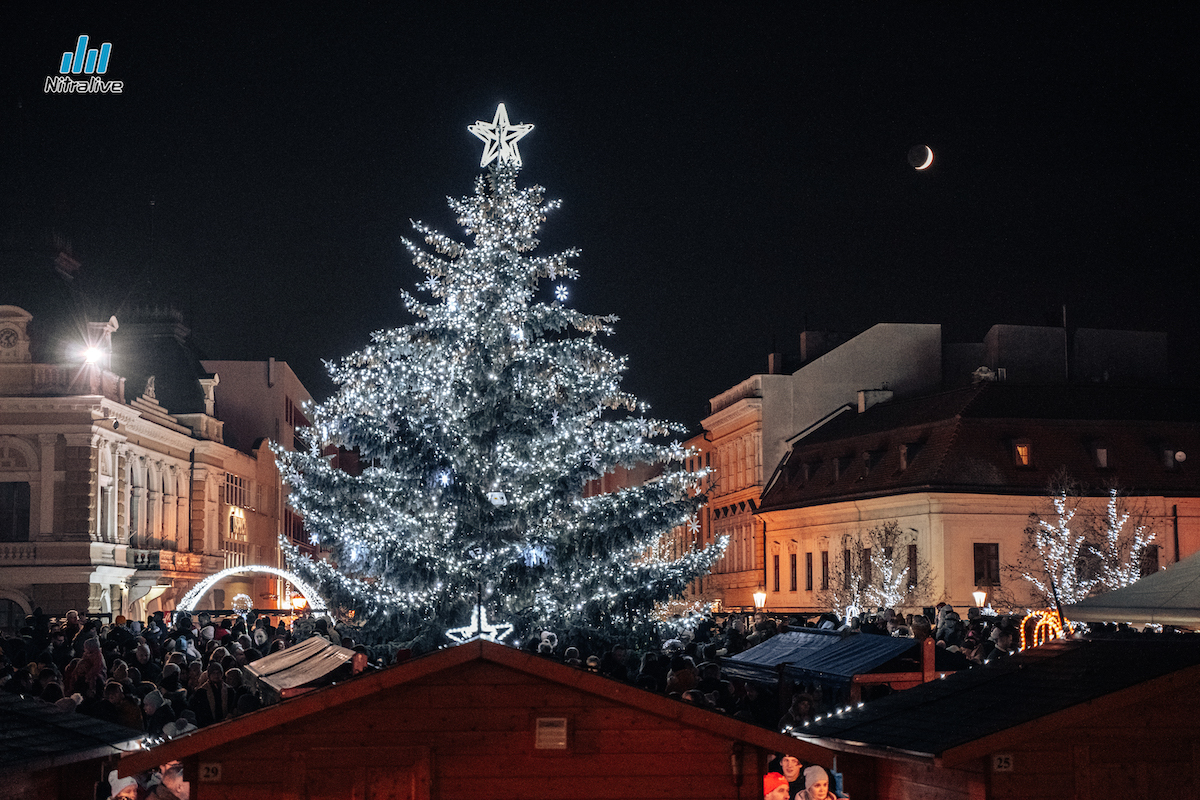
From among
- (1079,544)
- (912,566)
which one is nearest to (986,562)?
(912,566)

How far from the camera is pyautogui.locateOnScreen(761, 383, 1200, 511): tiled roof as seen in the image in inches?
2046

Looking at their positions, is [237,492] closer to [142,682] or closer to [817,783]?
[142,682]

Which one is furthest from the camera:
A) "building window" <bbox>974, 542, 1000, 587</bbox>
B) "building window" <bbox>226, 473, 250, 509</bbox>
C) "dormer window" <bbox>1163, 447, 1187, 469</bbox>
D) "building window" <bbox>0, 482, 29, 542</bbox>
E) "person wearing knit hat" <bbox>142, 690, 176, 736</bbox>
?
"building window" <bbox>226, 473, 250, 509</bbox>

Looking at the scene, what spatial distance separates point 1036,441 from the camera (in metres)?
52.8

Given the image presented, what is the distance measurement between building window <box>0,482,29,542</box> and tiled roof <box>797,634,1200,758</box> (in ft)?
136

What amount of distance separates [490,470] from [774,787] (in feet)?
41.0

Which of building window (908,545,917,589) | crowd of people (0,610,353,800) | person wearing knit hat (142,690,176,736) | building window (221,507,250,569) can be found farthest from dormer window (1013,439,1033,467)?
person wearing knit hat (142,690,176,736)

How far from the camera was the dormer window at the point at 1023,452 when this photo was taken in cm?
5272

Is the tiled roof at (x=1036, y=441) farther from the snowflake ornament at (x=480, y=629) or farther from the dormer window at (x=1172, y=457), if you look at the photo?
the snowflake ornament at (x=480, y=629)

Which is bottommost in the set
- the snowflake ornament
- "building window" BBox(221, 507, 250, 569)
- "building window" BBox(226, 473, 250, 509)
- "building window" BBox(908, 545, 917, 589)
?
the snowflake ornament

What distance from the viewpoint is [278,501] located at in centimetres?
8744

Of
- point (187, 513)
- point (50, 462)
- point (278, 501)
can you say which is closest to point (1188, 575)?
point (50, 462)

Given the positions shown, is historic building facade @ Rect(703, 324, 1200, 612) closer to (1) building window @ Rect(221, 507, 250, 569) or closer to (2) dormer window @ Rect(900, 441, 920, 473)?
(2) dormer window @ Rect(900, 441, 920, 473)

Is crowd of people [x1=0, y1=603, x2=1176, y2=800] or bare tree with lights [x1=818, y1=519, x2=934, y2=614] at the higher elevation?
bare tree with lights [x1=818, y1=519, x2=934, y2=614]
